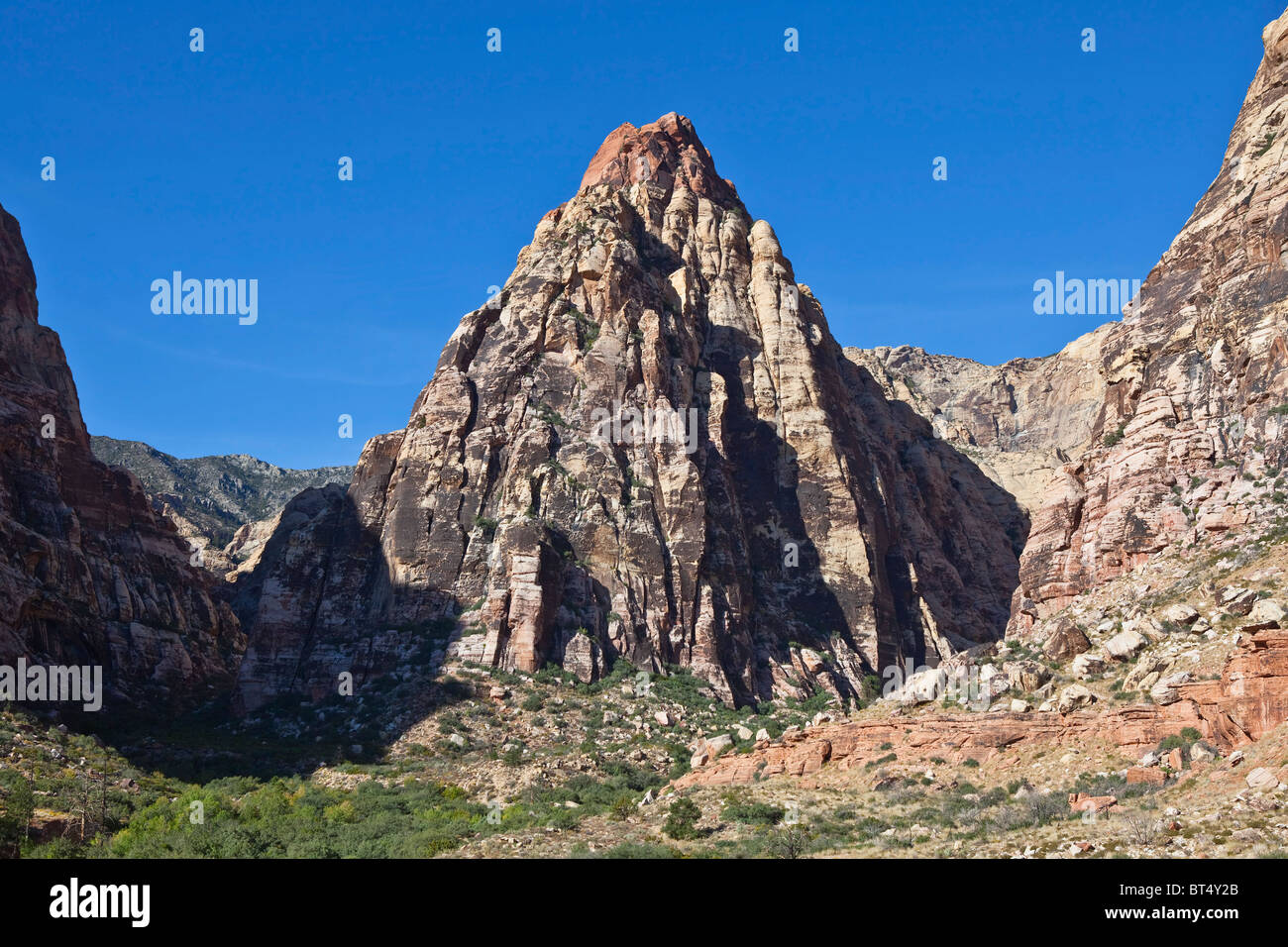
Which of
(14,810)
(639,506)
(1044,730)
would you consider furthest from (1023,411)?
(14,810)

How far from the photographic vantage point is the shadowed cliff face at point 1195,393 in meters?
51.6

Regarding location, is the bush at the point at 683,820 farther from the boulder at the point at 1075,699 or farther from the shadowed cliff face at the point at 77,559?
the shadowed cliff face at the point at 77,559

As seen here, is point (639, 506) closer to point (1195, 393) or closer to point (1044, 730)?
point (1195, 393)

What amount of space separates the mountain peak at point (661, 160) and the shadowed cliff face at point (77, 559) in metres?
62.2

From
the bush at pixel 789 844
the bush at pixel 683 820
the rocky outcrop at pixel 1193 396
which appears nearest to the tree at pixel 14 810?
the bush at pixel 683 820

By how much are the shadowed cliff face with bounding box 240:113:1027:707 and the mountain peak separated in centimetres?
500

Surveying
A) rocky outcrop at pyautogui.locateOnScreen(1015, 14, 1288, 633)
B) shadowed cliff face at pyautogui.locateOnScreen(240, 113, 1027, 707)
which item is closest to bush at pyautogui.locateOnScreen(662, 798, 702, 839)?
rocky outcrop at pyautogui.locateOnScreen(1015, 14, 1288, 633)

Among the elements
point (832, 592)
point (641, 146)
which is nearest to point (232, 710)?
point (832, 592)

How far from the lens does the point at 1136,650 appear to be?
44688 mm

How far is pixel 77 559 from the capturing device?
80.1 metres

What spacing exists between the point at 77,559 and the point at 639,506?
40706 millimetres

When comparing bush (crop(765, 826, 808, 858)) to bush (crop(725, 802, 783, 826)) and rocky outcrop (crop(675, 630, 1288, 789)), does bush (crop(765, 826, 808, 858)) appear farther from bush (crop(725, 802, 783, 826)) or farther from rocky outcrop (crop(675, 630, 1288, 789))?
rocky outcrop (crop(675, 630, 1288, 789))

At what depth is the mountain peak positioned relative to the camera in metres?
130
